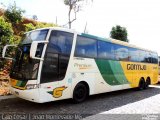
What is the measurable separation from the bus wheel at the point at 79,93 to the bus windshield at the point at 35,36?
248 centimetres

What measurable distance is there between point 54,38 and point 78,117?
2976mm

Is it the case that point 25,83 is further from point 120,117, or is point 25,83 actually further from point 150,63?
point 150,63

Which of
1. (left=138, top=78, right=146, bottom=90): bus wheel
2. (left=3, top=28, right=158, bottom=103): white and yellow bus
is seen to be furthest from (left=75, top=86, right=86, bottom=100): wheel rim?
(left=138, top=78, right=146, bottom=90): bus wheel

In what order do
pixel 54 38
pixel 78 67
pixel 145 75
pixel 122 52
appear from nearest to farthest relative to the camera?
pixel 54 38
pixel 78 67
pixel 122 52
pixel 145 75

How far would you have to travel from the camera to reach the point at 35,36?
8461 mm

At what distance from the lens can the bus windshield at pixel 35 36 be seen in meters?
8.11

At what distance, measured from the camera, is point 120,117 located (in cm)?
735

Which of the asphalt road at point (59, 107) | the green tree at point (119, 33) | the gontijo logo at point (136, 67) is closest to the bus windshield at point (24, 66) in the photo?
the asphalt road at point (59, 107)

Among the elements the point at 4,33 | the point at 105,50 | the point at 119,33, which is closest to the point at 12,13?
the point at 4,33

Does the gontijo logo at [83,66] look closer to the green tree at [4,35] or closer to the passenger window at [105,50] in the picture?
the passenger window at [105,50]

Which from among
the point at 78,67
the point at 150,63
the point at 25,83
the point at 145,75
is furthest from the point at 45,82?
the point at 150,63

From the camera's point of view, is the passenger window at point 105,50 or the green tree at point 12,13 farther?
the green tree at point 12,13

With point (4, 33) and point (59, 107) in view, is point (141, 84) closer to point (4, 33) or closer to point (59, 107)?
point (59, 107)

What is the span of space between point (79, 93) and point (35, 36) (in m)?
2.95
